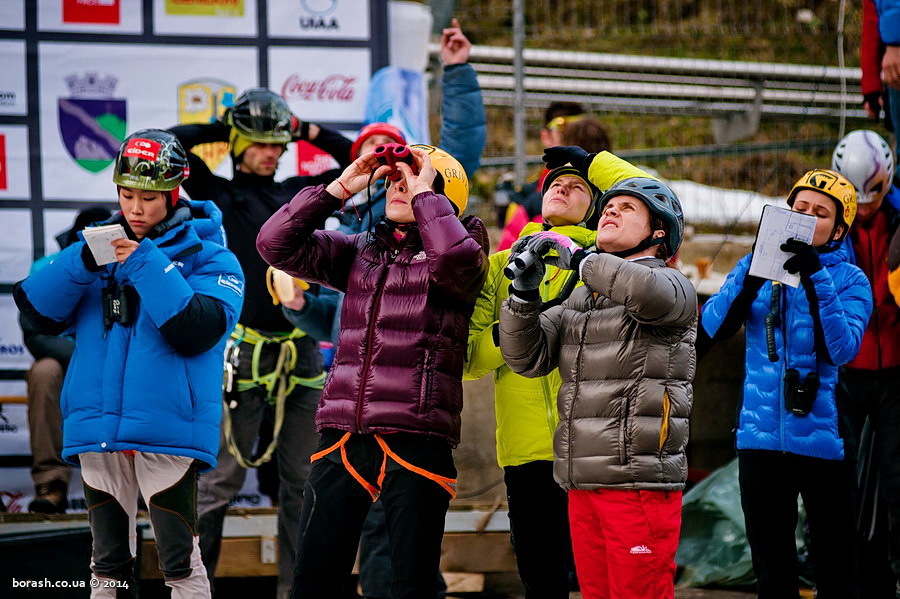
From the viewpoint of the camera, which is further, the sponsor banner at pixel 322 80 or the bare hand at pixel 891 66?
the sponsor banner at pixel 322 80

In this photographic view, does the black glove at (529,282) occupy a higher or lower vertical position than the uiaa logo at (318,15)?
lower

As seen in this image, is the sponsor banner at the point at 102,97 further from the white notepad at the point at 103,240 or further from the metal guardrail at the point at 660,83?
the white notepad at the point at 103,240

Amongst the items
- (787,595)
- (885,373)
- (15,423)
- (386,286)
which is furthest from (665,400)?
(15,423)

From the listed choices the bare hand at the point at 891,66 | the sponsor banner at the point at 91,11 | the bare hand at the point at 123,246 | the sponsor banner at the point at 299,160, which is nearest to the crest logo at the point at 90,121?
the sponsor banner at the point at 91,11

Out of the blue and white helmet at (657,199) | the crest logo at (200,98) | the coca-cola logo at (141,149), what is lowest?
the blue and white helmet at (657,199)

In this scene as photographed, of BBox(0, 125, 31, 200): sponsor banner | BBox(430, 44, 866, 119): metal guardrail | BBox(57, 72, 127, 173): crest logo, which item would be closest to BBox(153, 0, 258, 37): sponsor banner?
BBox(57, 72, 127, 173): crest logo

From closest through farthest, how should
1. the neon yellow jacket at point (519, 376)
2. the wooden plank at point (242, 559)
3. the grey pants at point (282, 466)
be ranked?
the neon yellow jacket at point (519, 376), the grey pants at point (282, 466), the wooden plank at point (242, 559)

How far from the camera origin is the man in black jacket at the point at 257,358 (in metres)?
5.55

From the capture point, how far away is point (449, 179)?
4.25m

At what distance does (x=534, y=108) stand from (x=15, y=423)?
14.3 feet

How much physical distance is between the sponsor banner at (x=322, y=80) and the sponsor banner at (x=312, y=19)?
0.10 metres

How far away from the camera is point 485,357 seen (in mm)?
4367

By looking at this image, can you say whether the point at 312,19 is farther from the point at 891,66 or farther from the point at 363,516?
the point at 363,516

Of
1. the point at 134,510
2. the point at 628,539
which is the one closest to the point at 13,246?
the point at 134,510
